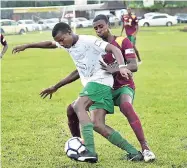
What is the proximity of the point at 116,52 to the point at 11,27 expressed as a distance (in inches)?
1331

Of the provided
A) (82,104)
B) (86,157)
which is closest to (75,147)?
(86,157)

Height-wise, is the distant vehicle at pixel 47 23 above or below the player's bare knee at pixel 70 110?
below

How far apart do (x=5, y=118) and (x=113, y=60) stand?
3375mm

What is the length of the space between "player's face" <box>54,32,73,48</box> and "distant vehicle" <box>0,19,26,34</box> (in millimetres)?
30516

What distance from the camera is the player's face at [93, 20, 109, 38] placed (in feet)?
20.3

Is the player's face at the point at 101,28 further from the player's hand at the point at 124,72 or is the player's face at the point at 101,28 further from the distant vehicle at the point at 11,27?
the distant vehicle at the point at 11,27

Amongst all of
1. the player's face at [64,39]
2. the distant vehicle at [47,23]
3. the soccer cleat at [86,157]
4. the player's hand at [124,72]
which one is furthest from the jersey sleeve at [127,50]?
the distant vehicle at [47,23]

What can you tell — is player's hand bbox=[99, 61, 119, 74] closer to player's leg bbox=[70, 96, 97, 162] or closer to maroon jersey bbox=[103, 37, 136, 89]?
maroon jersey bbox=[103, 37, 136, 89]

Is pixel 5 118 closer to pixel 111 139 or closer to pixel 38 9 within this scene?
pixel 111 139

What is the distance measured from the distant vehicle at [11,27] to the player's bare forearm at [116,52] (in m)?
30.7

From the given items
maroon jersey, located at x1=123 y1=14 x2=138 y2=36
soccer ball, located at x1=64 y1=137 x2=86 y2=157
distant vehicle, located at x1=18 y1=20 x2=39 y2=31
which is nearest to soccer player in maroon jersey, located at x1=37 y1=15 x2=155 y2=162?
soccer ball, located at x1=64 y1=137 x2=86 y2=157

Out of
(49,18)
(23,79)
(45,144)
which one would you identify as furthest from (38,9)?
(45,144)

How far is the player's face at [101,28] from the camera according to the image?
6180mm

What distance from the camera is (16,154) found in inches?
256
